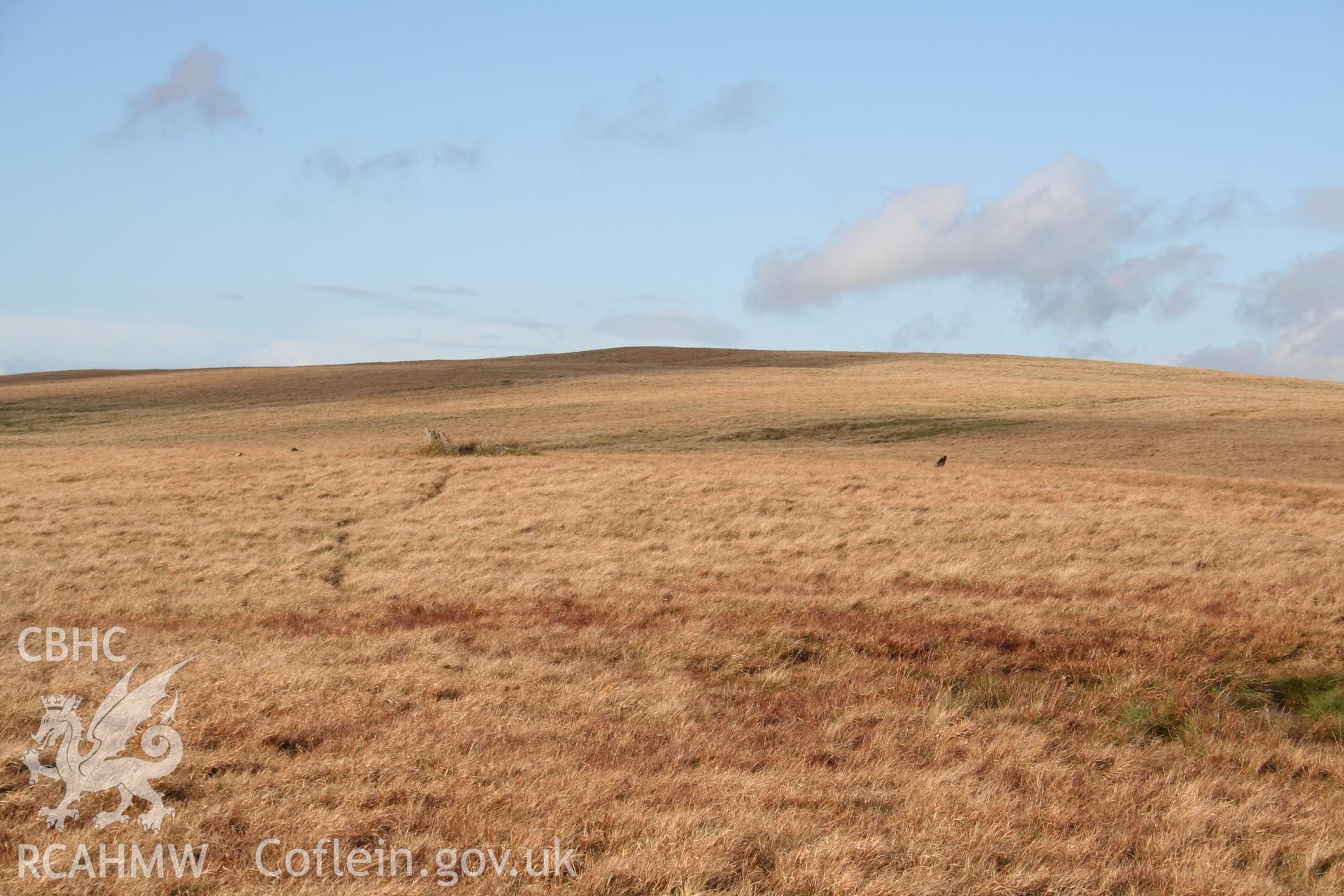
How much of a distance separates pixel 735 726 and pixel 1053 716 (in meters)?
2.95

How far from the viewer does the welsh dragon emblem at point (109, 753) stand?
615cm

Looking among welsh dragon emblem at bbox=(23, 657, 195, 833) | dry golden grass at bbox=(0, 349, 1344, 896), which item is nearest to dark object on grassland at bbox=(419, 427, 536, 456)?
dry golden grass at bbox=(0, 349, 1344, 896)

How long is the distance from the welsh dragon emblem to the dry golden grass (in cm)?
15

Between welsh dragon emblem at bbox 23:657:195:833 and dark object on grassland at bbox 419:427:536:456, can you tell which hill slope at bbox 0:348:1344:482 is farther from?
welsh dragon emblem at bbox 23:657:195:833

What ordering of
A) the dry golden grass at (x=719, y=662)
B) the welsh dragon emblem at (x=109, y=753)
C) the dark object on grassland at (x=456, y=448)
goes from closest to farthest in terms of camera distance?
1. the dry golden grass at (x=719, y=662)
2. the welsh dragon emblem at (x=109, y=753)
3. the dark object on grassland at (x=456, y=448)

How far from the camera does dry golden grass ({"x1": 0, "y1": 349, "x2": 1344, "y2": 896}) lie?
6.04m

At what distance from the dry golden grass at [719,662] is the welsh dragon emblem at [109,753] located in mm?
149

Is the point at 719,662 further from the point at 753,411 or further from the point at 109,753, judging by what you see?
the point at 753,411

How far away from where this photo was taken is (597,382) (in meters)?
66.2

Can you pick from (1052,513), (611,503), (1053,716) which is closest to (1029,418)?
(1052,513)

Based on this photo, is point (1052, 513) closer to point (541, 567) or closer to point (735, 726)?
point (541, 567)

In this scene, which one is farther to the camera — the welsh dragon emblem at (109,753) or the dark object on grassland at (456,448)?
the dark object on grassland at (456,448)

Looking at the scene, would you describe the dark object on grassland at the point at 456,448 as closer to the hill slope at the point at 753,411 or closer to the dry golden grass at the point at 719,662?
the dry golden grass at the point at 719,662

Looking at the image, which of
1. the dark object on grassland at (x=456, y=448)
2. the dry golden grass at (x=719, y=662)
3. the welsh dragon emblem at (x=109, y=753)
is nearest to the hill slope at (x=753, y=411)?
the dark object on grassland at (x=456, y=448)
